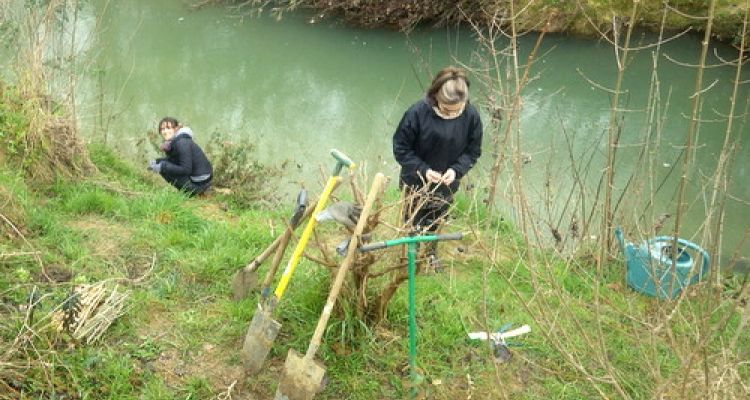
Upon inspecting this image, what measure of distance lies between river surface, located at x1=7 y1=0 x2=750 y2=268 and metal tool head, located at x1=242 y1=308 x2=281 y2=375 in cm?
248

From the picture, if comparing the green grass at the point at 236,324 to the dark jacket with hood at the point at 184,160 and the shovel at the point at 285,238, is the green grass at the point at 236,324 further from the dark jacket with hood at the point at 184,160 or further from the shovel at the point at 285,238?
the dark jacket with hood at the point at 184,160

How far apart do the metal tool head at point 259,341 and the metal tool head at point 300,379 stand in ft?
0.64

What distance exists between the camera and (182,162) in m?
5.17

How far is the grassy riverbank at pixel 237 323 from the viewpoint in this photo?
2718 millimetres

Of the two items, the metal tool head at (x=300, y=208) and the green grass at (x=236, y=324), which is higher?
the metal tool head at (x=300, y=208)

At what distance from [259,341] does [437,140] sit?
61.5 inches

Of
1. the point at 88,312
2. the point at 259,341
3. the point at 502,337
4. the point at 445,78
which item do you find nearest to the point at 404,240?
the point at 259,341

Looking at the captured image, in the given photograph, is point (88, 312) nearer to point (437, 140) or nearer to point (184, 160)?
point (437, 140)

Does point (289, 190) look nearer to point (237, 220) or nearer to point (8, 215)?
point (237, 220)

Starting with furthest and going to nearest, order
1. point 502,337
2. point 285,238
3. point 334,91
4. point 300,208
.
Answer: point 334,91 < point 502,337 < point 285,238 < point 300,208

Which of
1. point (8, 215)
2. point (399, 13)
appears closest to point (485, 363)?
point (8, 215)

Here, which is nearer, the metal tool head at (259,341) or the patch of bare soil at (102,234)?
the metal tool head at (259,341)

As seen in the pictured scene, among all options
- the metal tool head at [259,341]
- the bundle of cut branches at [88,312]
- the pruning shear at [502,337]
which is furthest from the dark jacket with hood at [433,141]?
the bundle of cut branches at [88,312]

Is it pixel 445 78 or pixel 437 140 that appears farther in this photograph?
pixel 437 140
